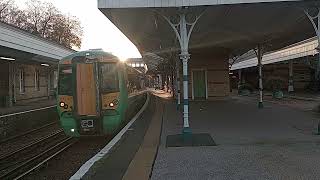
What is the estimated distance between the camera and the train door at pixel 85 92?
13492mm

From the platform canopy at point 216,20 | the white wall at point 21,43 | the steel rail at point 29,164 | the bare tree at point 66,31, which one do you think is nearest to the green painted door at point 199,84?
the platform canopy at point 216,20

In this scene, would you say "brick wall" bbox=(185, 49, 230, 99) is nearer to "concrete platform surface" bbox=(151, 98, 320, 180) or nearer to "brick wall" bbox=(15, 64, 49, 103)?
"brick wall" bbox=(15, 64, 49, 103)

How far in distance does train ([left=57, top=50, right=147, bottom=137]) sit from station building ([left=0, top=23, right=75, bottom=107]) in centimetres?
923

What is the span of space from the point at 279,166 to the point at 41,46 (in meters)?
24.9

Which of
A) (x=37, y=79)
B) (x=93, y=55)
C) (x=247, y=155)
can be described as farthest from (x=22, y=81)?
(x=247, y=155)

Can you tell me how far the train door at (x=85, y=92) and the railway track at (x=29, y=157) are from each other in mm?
1420

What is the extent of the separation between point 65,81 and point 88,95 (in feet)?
2.74

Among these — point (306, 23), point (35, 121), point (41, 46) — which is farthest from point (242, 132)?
point (41, 46)

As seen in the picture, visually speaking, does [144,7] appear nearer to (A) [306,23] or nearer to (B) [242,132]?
(B) [242,132]

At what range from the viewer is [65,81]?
13.7m

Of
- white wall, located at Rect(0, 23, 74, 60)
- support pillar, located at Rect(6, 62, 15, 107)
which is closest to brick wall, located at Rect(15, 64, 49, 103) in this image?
support pillar, located at Rect(6, 62, 15, 107)

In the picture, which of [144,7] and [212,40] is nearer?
[144,7]

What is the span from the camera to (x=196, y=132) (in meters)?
14.4

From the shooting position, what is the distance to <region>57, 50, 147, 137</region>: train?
13.5m
